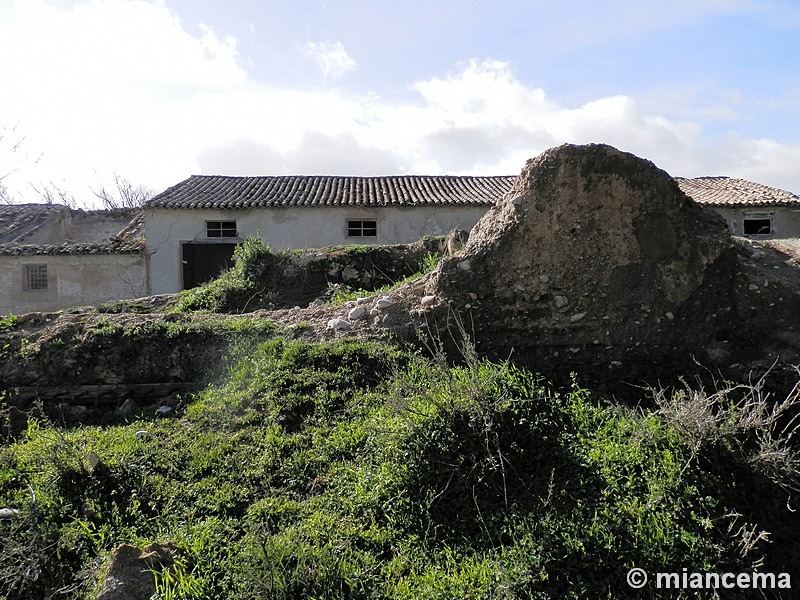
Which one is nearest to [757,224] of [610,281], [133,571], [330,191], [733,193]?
[733,193]

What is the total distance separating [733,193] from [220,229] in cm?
1444

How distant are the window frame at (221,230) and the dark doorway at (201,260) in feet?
1.11

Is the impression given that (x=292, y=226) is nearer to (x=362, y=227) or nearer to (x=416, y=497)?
(x=362, y=227)

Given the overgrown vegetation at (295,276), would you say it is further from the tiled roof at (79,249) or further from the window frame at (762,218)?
the window frame at (762,218)

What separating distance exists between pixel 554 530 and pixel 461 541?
1.76ft

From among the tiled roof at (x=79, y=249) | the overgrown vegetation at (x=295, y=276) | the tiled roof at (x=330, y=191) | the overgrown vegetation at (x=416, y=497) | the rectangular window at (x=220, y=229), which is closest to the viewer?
the overgrown vegetation at (x=416, y=497)

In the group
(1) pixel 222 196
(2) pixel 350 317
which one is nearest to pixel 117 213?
(1) pixel 222 196

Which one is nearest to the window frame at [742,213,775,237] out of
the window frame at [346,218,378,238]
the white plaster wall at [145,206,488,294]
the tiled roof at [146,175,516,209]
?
the tiled roof at [146,175,516,209]

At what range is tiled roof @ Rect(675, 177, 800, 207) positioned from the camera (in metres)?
17.2

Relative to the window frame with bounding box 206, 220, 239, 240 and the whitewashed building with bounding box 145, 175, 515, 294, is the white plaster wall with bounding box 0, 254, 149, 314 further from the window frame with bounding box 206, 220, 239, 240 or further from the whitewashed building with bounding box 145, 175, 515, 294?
the window frame with bounding box 206, 220, 239, 240

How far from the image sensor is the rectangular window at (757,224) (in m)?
17.6

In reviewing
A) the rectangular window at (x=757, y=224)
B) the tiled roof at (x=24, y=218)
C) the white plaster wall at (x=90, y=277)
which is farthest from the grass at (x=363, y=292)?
the tiled roof at (x=24, y=218)

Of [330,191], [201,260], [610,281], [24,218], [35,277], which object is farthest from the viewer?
[24,218]

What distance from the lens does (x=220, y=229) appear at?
17047mm
